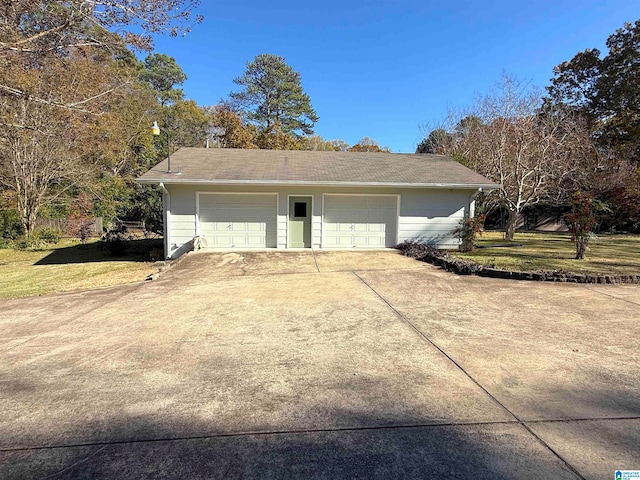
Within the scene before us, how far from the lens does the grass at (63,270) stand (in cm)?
855

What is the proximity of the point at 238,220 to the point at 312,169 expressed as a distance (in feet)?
10.6

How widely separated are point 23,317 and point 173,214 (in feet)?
19.2

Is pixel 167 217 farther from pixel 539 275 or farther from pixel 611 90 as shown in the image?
pixel 611 90

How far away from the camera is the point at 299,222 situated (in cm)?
1196

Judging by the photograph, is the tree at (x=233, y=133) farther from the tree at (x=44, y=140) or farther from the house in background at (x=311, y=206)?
the house in background at (x=311, y=206)

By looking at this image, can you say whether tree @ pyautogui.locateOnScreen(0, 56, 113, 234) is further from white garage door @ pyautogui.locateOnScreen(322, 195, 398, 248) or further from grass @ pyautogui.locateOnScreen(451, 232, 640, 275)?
grass @ pyautogui.locateOnScreen(451, 232, 640, 275)

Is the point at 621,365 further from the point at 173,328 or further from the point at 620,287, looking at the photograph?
the point at 173,328

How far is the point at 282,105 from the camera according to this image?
31.7m

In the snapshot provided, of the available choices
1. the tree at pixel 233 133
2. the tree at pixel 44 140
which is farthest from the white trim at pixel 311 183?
the tree at pixel 233 133

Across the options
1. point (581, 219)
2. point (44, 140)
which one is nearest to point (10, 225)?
point (44, 140)

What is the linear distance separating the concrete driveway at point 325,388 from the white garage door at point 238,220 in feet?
18.0

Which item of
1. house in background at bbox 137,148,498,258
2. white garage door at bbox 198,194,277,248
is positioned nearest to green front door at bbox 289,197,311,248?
house in background at bbox 137,148,498,258

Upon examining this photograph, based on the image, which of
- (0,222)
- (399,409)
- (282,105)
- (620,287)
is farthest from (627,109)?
(0,222)

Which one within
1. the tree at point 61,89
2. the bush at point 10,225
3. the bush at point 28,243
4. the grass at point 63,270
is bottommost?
the grass at point 63,270
